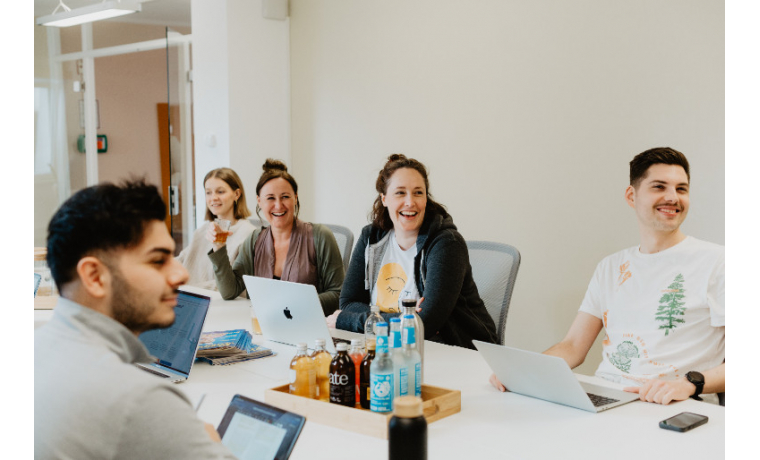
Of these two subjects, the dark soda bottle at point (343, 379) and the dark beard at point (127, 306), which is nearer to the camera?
the dark beard at point (127, 306)

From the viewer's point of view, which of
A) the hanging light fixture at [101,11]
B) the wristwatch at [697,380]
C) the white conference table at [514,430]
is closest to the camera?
the white conference table at [514,430]

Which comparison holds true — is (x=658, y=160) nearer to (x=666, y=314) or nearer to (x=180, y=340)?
(x=666, y=314)

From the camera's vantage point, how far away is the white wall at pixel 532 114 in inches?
127

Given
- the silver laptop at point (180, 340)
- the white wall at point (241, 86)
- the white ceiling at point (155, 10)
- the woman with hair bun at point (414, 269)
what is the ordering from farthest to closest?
the white ceiling at point (155, 10) → the white wall at point (241, 86) → the woman with hair bun at point (414, 269) → the silver laptop at point (180, 340)

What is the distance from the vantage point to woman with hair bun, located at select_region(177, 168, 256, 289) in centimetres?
379

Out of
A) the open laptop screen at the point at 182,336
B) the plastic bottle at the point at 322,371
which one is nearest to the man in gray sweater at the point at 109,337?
the plastic bottle at the point at 322,371

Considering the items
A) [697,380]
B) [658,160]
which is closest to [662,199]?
[658,160]

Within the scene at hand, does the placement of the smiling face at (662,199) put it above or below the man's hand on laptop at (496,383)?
above

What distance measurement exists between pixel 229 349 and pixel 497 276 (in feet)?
3.55

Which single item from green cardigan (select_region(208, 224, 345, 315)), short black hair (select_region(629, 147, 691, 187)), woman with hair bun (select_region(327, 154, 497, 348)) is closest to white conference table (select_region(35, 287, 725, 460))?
woman with hair bun (select_region(327, 154, 497, 348))

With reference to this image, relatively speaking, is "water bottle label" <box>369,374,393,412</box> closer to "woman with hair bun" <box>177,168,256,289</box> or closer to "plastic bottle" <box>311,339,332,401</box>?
"plastic bottle" <box>311,339,332,401</box>

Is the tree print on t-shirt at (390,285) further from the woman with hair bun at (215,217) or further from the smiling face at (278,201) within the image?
the woman with hair bun at (215,217)

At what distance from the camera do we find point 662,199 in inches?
88.4
